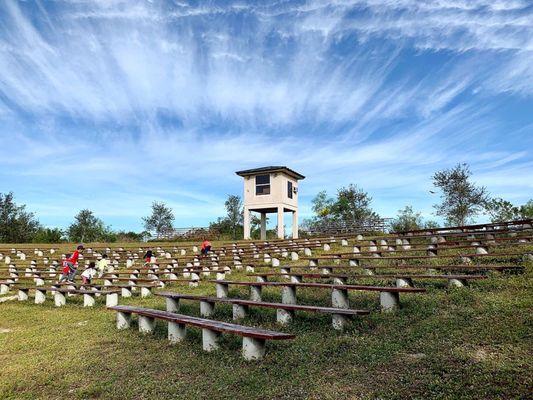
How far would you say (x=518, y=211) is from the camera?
1762 inches

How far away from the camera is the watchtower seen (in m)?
29.7

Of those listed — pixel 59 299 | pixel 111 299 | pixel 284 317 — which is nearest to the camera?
pixel 284 317

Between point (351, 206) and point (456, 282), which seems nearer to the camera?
point (456, 282)

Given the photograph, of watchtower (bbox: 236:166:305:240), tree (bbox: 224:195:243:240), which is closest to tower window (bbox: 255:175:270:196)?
watchtower (bbox: 236:166:305:240)

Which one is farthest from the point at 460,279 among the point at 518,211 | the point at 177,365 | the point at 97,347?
the point at 518,211

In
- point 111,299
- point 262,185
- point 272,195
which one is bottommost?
point 111,299

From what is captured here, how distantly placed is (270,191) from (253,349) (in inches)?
1003

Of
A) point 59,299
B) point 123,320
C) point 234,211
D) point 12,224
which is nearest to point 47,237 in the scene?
point 12,224

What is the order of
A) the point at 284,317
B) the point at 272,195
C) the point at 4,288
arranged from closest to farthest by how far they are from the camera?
the point at 284,317 < the point at 4,288 < the point at 272,195

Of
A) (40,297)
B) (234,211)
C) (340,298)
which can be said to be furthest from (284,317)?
(234,211)

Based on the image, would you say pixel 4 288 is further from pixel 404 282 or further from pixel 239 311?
pixel 404 282

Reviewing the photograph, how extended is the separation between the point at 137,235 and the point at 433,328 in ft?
166

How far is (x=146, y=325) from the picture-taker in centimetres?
662

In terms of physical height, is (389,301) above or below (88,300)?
above
